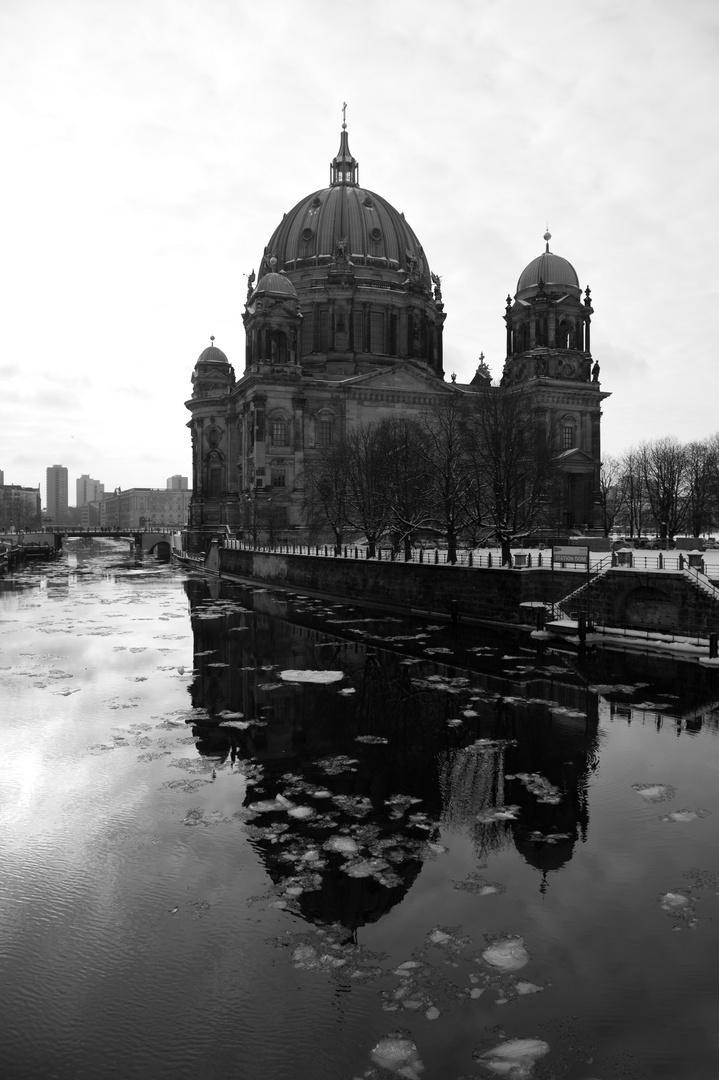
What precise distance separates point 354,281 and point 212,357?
22.4 m

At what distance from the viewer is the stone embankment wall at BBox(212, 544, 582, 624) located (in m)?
37.0

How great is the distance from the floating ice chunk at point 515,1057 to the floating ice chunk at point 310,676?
18.0m

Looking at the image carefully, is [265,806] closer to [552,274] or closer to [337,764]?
[337,764]

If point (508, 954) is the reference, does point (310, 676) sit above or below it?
above

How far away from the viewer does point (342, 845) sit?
12.6 metres

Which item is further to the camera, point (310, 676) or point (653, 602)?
point (653, 602)

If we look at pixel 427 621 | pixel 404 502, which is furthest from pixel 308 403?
pixel 427 621

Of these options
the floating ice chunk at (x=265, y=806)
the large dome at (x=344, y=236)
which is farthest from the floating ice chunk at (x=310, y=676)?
the large dome at (x=344, y=236)

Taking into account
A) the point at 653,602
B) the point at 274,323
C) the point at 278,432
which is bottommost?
the point at 653,602

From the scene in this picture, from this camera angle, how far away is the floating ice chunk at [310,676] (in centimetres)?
2592

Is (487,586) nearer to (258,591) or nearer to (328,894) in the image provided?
(258,591)

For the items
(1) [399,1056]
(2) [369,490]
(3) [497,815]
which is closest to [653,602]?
(3) [497,815]

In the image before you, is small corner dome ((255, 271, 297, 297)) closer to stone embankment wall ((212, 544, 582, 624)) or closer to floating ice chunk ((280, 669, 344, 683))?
stone embankment wall ((212, 544, 582, 624))

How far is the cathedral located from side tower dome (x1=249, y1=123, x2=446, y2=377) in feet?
0.49
